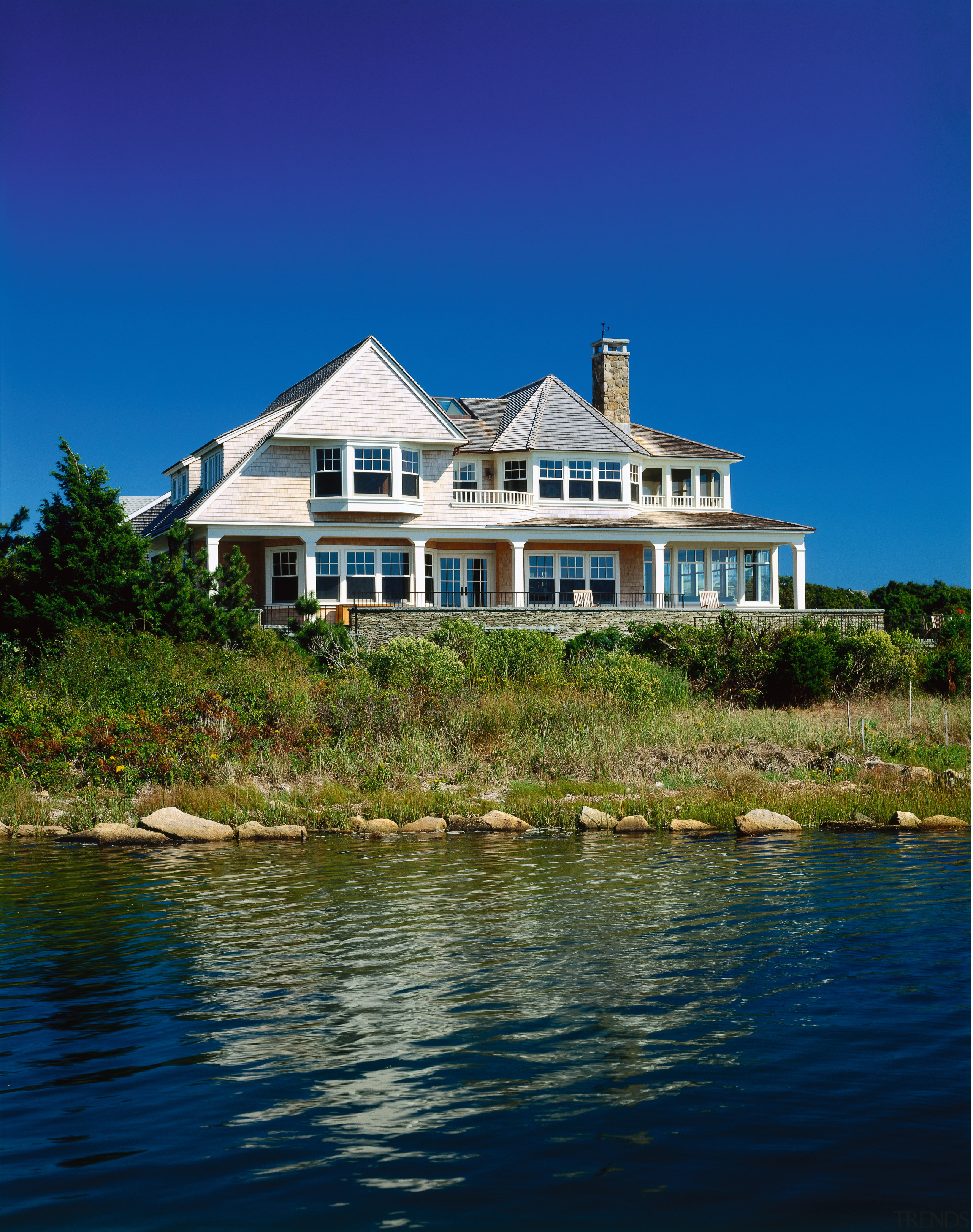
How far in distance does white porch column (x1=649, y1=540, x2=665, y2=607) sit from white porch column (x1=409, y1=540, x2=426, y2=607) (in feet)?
27.8

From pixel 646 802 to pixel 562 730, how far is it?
3912mm

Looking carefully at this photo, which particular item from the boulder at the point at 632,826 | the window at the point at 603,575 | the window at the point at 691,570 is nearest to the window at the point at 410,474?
the window at the point at 603,575

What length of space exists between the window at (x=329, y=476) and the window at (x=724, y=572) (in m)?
14.7

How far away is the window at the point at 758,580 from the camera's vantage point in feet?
146

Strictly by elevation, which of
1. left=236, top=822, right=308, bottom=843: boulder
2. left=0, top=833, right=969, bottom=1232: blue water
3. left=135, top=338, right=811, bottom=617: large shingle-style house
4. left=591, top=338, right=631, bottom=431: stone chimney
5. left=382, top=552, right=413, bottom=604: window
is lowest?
left=0, top=833, right=969, bottom=1232: blue water

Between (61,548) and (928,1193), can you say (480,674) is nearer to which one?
(61,548)

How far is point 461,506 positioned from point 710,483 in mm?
11242

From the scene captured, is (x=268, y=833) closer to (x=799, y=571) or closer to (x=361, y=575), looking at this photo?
(x=361, y=575)

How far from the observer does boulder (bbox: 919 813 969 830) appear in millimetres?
16938

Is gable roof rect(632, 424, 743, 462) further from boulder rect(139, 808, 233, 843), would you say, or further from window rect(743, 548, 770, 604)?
boulder rect(139, 808, 233, 843)

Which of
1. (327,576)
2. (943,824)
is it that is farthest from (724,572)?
(943,824)

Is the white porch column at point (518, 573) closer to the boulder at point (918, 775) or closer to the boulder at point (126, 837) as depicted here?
the boulder at point (918, 775)

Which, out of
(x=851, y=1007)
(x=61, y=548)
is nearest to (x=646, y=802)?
(x=851, y=1007)

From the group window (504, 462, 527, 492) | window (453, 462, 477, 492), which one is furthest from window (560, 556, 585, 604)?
window (453, 462, 477, 492)
